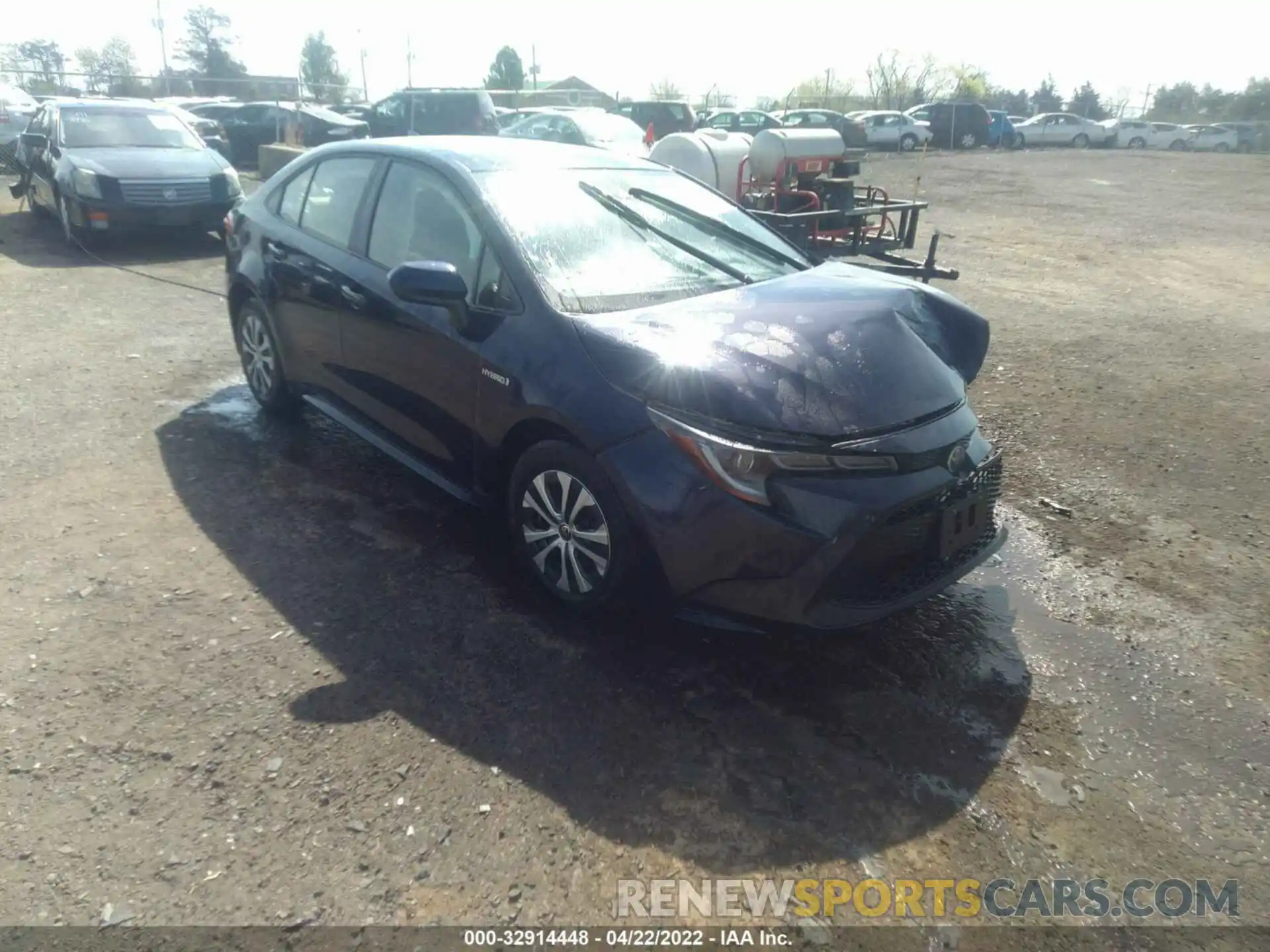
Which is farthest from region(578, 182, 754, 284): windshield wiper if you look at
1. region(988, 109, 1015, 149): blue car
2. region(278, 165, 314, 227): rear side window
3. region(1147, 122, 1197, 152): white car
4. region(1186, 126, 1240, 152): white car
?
region(1147, 122, 1197, 152): white car

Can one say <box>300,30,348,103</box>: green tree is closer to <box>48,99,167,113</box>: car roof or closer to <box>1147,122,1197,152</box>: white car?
<box>1147,122,1197,152</box>: white car

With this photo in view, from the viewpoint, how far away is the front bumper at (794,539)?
2803 mm

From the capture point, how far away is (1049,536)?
425cm

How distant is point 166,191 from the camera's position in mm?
9781

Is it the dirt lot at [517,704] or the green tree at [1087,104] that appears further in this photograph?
the green tree at [1087,104]

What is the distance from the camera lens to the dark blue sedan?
113 inches

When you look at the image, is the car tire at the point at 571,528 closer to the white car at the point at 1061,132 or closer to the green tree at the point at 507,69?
the white car at the point at 1061,132

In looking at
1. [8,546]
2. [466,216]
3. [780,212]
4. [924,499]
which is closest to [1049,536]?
[924,499]

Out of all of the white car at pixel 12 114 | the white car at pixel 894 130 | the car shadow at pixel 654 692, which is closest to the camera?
the car shadow at pixel 654 692

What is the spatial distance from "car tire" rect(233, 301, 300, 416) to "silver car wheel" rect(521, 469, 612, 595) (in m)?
2.31

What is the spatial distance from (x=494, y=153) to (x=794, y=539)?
7.98 ft

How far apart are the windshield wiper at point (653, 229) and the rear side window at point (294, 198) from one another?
5.77 feet

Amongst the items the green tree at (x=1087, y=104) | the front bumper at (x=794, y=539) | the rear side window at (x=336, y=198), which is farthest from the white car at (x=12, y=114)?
the green tree at (x=1087, y=104)

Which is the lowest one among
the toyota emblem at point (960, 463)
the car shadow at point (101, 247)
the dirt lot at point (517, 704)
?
the dirt lot at point (517, 704)
